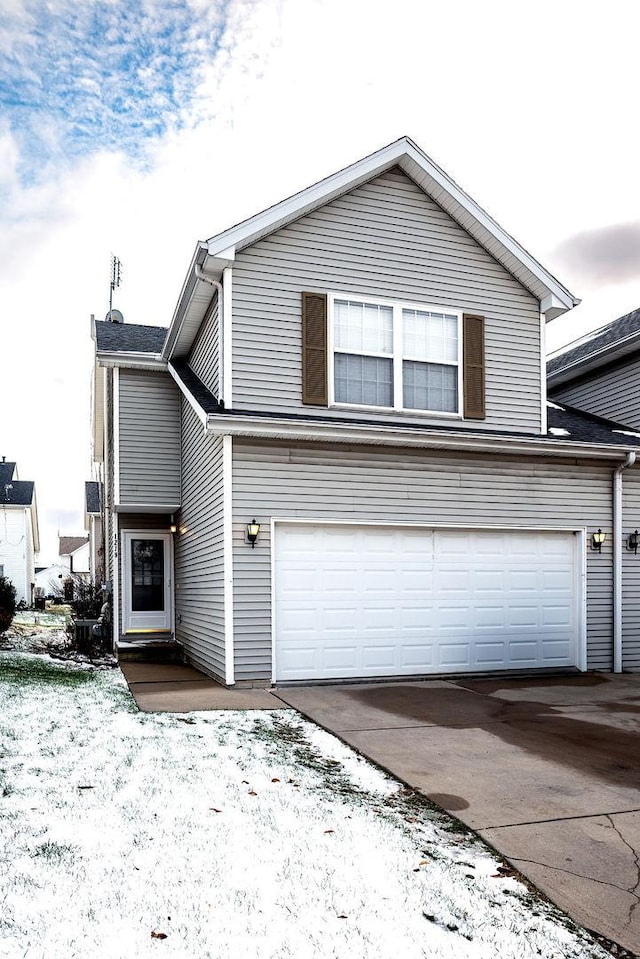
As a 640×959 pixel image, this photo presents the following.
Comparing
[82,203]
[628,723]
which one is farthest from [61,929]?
[82,203]

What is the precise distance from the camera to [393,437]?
1005 cm

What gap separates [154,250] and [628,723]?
17.8 m

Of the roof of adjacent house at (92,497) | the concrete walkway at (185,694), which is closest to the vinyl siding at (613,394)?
the concrete walkway at (185,694)

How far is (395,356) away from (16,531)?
28560 mm

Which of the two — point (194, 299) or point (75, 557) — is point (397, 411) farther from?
point (75, 557)

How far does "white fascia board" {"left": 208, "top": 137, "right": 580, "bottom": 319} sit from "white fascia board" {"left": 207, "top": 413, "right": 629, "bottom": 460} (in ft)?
7.28

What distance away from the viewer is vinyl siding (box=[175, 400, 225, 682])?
998cm

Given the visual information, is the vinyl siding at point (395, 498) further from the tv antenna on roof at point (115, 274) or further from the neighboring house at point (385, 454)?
the tv antenna on roof at point (115, 274)

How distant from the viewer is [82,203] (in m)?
15.8

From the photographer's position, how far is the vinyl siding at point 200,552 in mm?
9977

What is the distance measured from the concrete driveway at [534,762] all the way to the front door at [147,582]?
4.92m

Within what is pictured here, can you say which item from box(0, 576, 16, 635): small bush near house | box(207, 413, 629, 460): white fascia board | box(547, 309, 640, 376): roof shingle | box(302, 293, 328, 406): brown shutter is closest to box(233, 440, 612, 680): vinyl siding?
box(207, 413, 629, 460): white fascia board

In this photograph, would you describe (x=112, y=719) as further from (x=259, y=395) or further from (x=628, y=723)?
(x=628, y=723)

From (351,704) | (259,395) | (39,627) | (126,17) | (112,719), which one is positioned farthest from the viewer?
(39,627)
